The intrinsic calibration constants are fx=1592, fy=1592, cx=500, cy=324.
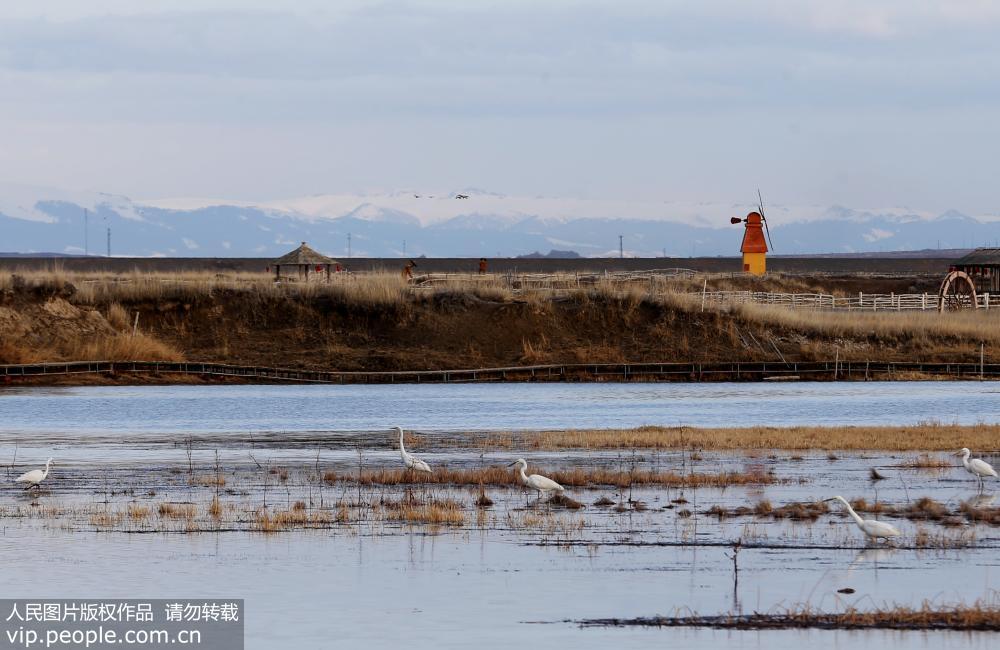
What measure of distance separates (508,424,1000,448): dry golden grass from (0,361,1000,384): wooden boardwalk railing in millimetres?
24573

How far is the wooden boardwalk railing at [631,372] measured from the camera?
60.8 meters

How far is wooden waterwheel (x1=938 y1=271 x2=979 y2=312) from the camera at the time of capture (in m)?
80.9

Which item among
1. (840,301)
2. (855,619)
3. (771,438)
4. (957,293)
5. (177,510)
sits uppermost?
(957,293)

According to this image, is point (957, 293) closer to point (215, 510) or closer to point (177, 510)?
point (177, 510)

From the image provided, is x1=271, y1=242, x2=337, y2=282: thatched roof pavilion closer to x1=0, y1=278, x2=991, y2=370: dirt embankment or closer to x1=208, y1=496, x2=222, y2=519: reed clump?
x1=0, y1=278, x2=991, y2=370: dirt embankment

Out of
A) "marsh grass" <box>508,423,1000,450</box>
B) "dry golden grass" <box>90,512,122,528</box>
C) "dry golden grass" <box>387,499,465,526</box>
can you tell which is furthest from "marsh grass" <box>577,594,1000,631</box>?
"marsh grass" <box>508,423,1000,450</box>

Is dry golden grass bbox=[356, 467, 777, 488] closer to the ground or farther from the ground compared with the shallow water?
farther from the ground

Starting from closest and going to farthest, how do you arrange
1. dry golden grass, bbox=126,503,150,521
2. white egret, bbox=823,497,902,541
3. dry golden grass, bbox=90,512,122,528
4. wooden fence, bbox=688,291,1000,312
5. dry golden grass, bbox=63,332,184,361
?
white egret, bbox=823,497,902,541
dry golden grass, bbox=90,512,122,528
dry golden grass, bbox=126,503,150,521
dry golden grass, bbox=63,332,184,361
wooden fence, bbox=688,291,1000,312

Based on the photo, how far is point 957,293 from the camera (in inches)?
3506

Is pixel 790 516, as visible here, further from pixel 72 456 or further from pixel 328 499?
pixel 72 456

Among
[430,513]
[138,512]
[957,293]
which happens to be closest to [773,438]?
[430,513]

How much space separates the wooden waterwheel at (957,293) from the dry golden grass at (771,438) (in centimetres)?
4463

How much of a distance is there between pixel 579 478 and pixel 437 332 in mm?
40547

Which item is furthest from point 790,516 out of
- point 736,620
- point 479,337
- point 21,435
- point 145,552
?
point 479,337
